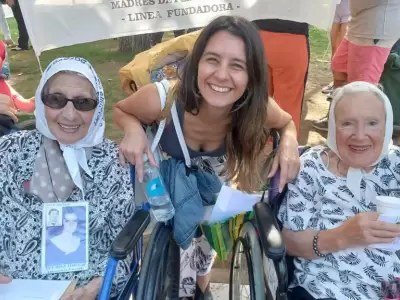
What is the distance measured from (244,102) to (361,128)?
1.63ft

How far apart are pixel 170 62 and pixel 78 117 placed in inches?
26.2

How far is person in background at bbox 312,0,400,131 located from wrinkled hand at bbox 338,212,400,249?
6.94 ft

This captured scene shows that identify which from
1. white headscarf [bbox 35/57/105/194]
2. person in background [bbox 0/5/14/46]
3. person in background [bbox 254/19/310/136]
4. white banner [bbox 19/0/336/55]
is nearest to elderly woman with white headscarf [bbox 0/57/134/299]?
white headscarf [bbox 35/57/105/194]

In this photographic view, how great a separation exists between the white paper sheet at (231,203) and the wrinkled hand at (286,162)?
16 centimetres

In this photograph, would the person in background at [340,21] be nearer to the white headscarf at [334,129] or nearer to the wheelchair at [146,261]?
the white headscarf at [334,129]

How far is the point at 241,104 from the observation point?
228cm

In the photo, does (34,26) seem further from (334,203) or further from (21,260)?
Answer: (334,203)

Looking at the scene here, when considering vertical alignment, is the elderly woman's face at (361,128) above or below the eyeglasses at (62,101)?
below

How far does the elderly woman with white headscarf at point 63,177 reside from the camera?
6.97ft

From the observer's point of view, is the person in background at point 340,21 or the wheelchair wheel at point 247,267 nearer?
the wheelchair wheel at point 247,267

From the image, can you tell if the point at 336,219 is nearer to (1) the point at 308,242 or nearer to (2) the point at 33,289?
(1) the point at 308,242

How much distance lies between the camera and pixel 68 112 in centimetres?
213

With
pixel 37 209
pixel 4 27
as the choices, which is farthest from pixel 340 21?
pixel 4 27

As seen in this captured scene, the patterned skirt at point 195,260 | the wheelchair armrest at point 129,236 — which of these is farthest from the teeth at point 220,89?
the patterned skirt at point 195,260
